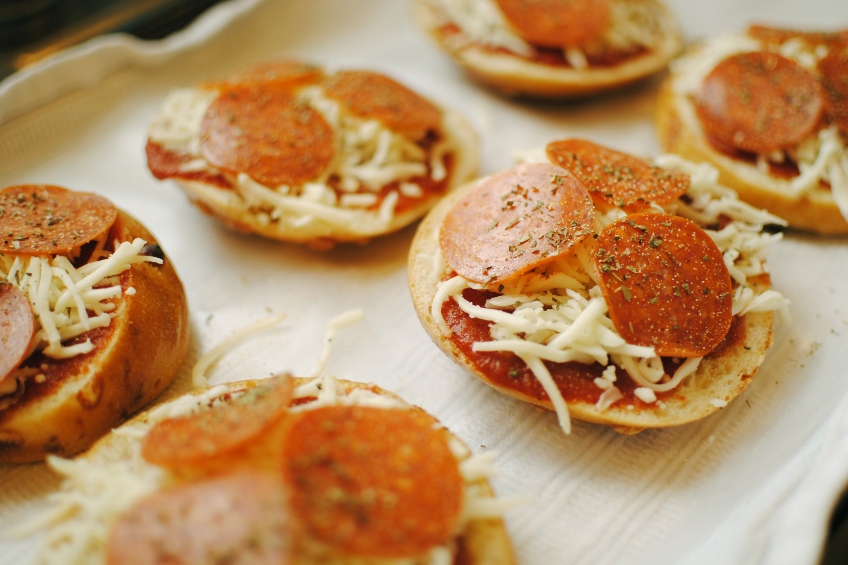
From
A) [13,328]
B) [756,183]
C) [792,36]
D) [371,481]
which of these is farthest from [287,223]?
[792,36]

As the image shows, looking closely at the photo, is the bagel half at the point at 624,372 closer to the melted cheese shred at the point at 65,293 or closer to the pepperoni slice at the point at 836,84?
the melted cheese shred at the point at 65,293

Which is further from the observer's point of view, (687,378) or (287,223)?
(287,223)

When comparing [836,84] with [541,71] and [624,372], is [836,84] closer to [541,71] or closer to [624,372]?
[541,71]

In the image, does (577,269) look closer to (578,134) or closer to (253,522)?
(253,522)

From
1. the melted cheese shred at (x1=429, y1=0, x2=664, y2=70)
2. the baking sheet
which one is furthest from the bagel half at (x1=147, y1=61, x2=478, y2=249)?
the melted cheese shred at (x1=429, y1=0, x2=664, y2=70)

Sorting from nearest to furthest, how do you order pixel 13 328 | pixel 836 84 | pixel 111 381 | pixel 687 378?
pixel 13 328 → pixel 111 381 → pixel 687 378 → pixel 836 84

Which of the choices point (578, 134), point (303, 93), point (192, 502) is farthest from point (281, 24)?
point (192, 502)

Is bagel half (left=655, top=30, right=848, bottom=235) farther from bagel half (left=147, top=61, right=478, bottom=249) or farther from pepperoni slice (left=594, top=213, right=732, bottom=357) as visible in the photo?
bagel half (left=147, top=61, right=478, bottom=249)

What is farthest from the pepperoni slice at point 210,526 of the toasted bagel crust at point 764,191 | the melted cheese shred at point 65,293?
the toasted bagel crust at point 764,191
